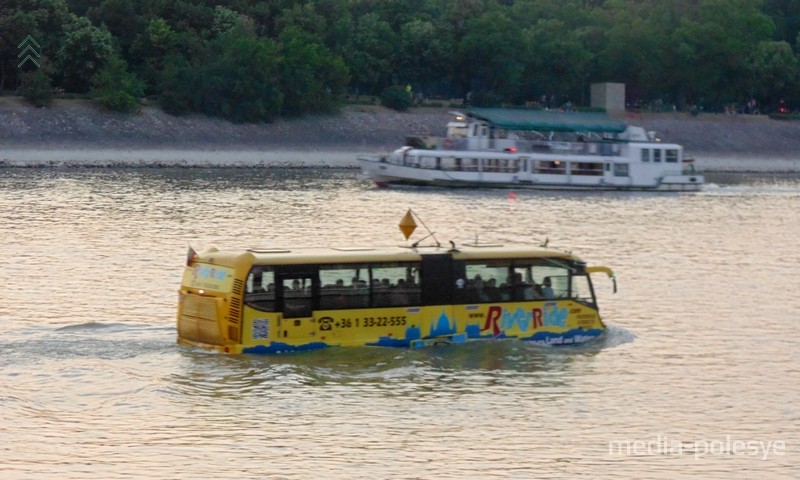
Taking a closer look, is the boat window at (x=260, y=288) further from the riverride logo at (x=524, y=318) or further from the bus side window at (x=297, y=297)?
the riverride logo at (x=524, y=318)

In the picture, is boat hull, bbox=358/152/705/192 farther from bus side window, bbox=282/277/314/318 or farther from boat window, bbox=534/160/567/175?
bus side window, bbox=282/277/314/318

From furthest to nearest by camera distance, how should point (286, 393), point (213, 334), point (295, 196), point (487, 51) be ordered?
1. point (487, 51)
2. point (295, 196)
3. point (213, 334)
4. point (286, 393)

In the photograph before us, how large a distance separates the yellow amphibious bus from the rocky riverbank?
75.5 m

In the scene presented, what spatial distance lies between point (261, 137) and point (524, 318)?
91020mm

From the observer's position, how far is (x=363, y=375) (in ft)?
91.4

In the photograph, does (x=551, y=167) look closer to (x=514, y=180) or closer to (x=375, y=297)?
(x=514, y=180)

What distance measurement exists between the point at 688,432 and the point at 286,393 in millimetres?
7070

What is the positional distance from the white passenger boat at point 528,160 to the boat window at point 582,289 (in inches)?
2280

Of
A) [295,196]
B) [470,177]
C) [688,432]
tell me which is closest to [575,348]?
[688,432]

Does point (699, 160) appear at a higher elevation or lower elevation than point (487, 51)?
lower

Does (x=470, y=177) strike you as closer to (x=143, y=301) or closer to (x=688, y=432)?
(x=143, y=301)

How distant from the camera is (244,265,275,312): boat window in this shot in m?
27.7

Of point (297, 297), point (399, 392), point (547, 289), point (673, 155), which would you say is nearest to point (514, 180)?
point (673, 155)

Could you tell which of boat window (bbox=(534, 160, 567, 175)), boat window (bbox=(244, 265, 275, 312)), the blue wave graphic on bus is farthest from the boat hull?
boat window (bbox=(244, 265, 275, 312))
